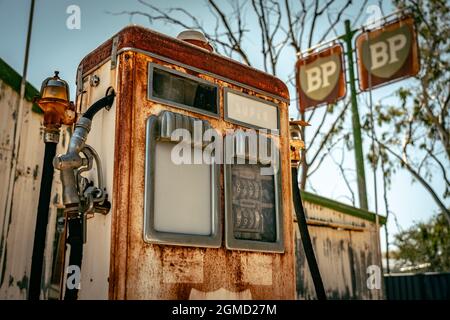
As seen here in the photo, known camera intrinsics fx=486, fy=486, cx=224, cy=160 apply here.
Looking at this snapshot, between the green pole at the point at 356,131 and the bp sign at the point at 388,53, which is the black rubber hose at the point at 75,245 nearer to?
the bp sign at the point at 388,53

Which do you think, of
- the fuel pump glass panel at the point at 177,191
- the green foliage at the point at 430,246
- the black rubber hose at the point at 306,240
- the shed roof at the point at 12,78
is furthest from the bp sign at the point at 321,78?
the fuel pump glass panel at the point at 177,191

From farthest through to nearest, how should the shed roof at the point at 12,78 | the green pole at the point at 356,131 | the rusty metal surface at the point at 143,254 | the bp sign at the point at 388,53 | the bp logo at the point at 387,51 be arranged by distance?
the green pole at the point at 356,131 → the bp logo at the point at 387,51 → the bp sign at the point at 388,53 → the shed roof at the point at 12,78 → the rusty metal surface at the point at 143,254

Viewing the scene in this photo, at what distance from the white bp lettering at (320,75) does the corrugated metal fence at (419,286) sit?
4461 millimetres

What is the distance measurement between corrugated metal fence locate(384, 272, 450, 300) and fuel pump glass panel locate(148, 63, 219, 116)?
348 inches

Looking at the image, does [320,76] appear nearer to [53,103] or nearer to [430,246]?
[53,103]

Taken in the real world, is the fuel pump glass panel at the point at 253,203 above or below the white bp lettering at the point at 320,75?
below

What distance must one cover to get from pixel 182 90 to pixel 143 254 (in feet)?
2.36

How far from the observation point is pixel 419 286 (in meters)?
10.3

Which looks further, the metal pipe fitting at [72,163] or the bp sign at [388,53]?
the bp sign at [388,53]

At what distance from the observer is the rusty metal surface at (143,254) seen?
1.75 metres

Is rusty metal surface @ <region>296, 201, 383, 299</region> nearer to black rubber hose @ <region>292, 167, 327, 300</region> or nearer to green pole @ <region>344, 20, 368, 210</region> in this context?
green pole @ <region>344, 20, 368, 210</region>

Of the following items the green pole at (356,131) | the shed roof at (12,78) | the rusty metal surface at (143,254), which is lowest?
the rusty metal surface at (143,254)

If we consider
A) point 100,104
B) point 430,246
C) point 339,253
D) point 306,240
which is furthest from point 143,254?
point 430,246

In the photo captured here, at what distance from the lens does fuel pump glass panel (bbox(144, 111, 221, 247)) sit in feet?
6.05
